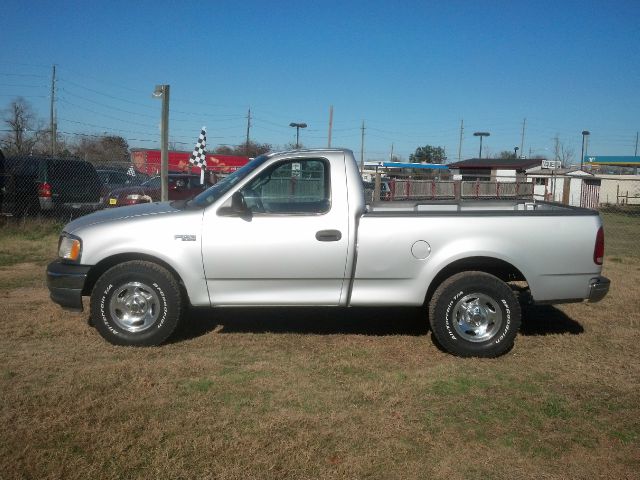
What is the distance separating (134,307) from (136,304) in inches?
1.4

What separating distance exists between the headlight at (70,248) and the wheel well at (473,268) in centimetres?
321

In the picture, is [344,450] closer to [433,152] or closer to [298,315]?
[298,315]

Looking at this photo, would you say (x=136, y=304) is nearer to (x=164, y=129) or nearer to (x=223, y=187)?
(x=223, y=187)

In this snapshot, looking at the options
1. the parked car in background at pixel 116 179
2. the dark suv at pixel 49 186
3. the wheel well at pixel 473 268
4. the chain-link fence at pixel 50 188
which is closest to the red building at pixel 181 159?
the parked car in background at pixel 116 179

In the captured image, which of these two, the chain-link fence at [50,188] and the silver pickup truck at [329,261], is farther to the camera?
the chain-link fence at [50,188]

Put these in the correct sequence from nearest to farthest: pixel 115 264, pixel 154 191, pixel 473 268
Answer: pixel 115 264 < pixel 473 268 < pixel 154 191

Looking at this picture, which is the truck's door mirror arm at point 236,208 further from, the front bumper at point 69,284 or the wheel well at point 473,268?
the wheel well at point 473,268

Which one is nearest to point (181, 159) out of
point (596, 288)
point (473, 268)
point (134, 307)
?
point (134, 307)

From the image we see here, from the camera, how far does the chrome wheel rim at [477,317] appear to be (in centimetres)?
586

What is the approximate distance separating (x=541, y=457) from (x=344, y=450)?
3.96 feet

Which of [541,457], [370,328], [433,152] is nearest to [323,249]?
[370,328]

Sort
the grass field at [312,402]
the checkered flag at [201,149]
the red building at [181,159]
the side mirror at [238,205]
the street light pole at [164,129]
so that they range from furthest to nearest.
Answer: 1. the red building at [181,159]
2. the checkered flag at [201,149]
3. the street light pole at [164,129]
4. the side mirror at [238,205]
5. the grass field at [312,402]

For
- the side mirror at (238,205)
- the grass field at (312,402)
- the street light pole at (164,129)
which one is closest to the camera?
the grass field at (312,402)

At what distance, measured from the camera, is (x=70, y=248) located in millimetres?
5891
